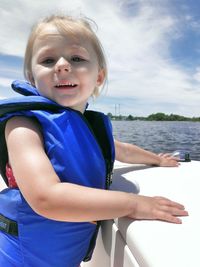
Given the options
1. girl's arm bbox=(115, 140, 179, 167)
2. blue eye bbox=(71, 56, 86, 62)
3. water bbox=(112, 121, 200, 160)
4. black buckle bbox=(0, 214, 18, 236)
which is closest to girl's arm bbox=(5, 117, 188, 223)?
black buckle bbox=(0, 214, 18, 236)

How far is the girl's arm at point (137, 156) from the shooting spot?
1.96 m

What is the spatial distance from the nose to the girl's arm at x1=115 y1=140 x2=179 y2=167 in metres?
0.76

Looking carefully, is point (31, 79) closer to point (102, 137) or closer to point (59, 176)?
point (102, 137)

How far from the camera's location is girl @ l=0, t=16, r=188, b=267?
1.06m

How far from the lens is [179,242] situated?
2.97 feet

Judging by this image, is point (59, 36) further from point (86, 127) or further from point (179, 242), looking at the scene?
point (179, 242)

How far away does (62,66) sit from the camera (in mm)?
1279

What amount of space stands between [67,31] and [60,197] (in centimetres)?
70

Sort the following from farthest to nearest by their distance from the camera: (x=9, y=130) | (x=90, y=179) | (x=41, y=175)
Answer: (x=90, y=179) → (x=9, y=130) → (x=41, y=175)

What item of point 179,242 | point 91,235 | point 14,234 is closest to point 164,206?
point 179,242

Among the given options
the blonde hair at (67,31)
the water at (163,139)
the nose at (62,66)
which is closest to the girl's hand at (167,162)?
the blonde hair at (67,31)

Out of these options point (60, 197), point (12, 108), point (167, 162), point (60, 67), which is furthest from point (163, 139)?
point (60, 197)

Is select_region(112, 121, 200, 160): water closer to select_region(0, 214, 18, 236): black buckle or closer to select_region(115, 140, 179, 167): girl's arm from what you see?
select_region(115, 140, 179, 167): girl's arm

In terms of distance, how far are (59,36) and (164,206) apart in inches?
30.4
